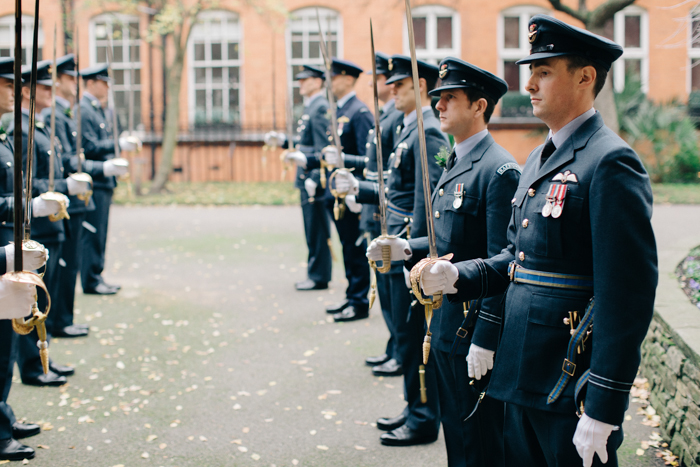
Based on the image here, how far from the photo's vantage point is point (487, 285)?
8.80ft

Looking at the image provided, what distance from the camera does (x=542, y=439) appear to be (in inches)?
94.2

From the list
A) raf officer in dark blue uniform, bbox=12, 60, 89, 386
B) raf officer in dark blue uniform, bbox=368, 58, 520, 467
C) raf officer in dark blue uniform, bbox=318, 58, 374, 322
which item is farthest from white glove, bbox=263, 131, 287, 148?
raf officer in dark blue uniform, bbox=368, 58, 520, 467

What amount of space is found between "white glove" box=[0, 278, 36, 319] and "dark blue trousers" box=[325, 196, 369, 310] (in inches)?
171

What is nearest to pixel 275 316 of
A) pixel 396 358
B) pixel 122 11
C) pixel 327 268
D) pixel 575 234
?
pixel 327 268

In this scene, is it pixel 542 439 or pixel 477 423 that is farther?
pixel 477 423

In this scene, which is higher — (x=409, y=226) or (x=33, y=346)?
(x=409, y=226)

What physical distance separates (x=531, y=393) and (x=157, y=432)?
269 centimetres

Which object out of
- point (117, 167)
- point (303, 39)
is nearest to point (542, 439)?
point (117, 167)

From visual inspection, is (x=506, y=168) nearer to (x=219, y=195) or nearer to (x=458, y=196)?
(x=458, y=196)

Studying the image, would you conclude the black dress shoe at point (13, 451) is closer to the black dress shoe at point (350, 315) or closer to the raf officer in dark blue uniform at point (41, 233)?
the raf officer in dark blue uniform at point (41, 233)

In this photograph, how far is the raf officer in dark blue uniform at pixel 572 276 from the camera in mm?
2141

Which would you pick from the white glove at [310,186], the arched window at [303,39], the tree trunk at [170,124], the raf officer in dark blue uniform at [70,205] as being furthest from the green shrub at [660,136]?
the raf officer in dark blue uniform at [70,205]

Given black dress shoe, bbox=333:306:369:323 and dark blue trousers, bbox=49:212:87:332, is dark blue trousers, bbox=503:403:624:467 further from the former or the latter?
dark blue trousers, bbox=49:212:87:332

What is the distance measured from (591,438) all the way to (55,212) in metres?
3.39
